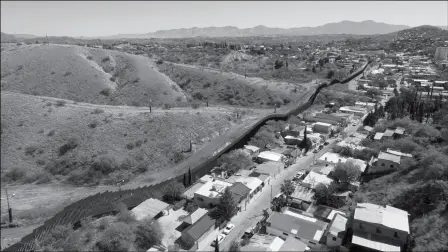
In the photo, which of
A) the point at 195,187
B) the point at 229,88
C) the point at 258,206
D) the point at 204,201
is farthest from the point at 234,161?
the point at 229,88

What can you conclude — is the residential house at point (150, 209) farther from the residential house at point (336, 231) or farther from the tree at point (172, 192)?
the residential house at point (336, 231)

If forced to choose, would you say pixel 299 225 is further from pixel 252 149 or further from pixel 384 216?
pixel 252 149

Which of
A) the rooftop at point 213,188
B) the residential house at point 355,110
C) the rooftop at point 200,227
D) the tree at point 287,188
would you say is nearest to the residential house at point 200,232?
the rooftop at point 200,227

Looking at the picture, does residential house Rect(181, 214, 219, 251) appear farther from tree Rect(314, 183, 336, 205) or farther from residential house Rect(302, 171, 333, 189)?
residential house Rect(302, 171, 333, 189)

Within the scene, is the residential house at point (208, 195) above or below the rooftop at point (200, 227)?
above

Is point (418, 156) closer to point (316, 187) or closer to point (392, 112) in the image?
point (316, 187)

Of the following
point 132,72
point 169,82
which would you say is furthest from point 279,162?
point 132,72

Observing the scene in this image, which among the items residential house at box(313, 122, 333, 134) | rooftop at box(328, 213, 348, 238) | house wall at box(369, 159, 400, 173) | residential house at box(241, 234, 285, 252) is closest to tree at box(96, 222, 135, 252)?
residential house at box(241, 234, 285, 252)
